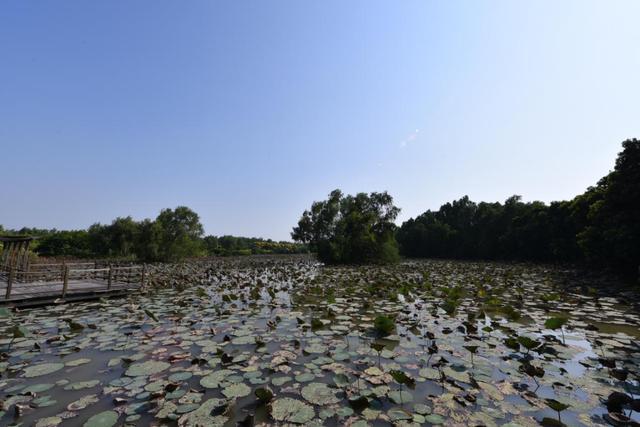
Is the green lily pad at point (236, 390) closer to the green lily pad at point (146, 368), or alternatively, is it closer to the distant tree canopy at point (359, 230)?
the green lily pad at point (146, 368)

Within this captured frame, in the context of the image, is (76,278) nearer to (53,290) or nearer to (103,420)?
(53,290)

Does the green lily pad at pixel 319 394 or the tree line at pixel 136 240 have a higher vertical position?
the tree line at pixel 136 240

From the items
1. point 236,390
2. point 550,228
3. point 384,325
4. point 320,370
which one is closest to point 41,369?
point 236,390

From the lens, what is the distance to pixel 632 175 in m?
14.3

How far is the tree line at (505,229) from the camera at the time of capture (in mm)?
14609

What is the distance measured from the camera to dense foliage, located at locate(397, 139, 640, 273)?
14.3 m

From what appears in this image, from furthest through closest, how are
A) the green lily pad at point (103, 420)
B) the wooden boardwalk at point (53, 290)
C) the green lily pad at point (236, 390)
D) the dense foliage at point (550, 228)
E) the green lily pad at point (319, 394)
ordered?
the dense foliage at point (550, 228), the wooden boardwalk at point (53, 290), the green lily pad at point (236, 390), the green lily pad at point (319, 394), the green lily pad at point (103, 420)

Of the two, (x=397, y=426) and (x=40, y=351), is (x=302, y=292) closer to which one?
(x=40, y=351)

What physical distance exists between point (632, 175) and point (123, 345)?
20.6m

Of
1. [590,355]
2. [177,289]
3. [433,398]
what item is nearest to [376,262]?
[177,289]

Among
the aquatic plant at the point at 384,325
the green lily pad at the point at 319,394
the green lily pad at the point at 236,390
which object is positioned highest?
the aquatic plant at the point at 384,325

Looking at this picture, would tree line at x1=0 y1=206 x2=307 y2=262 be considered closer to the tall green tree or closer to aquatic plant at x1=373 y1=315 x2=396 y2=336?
the tall green tree

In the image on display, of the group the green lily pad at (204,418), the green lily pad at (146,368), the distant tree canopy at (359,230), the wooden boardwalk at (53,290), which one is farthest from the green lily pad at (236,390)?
the distant tree canopy at (359,230)

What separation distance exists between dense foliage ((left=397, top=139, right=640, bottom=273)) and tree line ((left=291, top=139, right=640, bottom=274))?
1.3 inches
